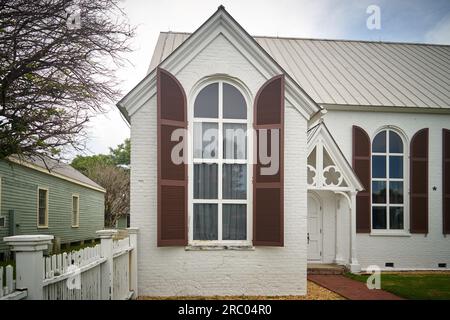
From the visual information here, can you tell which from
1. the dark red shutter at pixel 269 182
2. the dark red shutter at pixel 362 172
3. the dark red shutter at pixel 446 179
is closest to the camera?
the dark red shutter at pixel 269 182

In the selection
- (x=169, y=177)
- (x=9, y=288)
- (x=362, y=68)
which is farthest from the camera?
(x=362, y=68)

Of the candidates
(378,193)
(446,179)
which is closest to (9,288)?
(378,193)

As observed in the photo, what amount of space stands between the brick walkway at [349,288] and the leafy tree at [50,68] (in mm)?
7295

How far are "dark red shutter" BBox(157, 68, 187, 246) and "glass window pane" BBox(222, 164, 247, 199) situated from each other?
916mm

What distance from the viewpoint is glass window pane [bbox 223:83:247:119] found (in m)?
7.93

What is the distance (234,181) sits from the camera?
7.81 metres

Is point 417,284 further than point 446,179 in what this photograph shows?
No

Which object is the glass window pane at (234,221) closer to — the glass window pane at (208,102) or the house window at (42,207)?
the glass window pane at (208,102)

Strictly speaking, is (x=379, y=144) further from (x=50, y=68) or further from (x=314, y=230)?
(x=50, y=68)

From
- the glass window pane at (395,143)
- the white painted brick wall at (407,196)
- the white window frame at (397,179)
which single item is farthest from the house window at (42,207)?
the glass window pane at (395,143)

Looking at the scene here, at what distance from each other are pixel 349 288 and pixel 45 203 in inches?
615

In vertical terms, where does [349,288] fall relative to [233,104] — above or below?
below

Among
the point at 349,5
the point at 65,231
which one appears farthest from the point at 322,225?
the point at 65,231

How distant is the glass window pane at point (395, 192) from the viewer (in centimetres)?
1251
